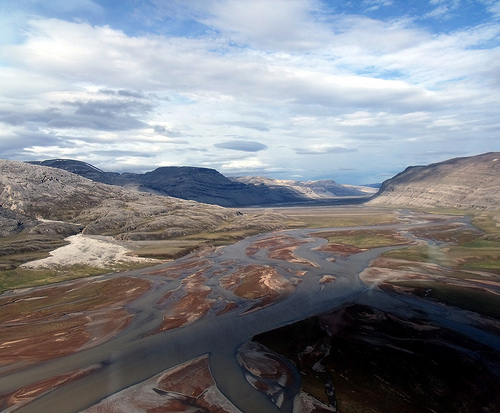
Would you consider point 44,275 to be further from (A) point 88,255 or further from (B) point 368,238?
(B) point 368,238

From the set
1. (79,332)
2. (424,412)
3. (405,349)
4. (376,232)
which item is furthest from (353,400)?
(376,232)

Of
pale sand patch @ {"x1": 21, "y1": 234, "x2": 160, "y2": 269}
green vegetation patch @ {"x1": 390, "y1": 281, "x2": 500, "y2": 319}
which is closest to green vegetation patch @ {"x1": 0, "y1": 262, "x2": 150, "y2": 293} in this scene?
pale sand patch @ {"x1": 21, "y1": 234, "x2": 160, "y2": 269}

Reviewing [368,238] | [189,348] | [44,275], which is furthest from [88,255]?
[368,238]

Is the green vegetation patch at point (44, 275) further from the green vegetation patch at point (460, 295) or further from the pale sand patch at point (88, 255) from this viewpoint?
the green vegetation patch at point (460, 295)

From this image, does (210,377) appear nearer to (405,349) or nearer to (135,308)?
(405,349)

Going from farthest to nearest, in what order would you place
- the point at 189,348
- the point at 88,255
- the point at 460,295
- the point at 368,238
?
1. the point at 368,238
2. the point at 88,255
3. the point at 460,295
4. the point at 189,348

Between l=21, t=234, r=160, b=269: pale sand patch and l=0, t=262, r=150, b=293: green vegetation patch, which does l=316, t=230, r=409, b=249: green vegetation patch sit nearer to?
A: l=21, t=234, r=160, b=269: pale sand patch
